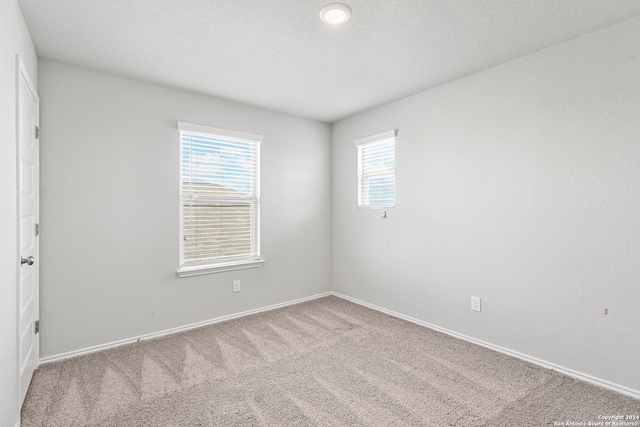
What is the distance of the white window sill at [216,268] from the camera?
315cm

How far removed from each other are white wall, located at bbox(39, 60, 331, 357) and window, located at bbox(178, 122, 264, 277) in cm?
9

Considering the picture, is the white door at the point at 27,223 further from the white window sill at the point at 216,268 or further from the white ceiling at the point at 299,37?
the white window sill at the point at 216,268

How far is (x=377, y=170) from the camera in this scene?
374 centimetres

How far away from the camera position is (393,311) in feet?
11.7

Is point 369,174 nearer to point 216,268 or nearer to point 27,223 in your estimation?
point 216,268

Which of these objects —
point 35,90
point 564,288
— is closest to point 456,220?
point 564,288

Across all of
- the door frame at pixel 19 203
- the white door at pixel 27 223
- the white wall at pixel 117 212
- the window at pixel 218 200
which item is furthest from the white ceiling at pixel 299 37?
the window at pixel 218 200

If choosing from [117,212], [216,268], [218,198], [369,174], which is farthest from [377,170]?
[117,212]

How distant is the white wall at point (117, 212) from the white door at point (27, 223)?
0.15 meters

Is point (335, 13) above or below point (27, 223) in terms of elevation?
above

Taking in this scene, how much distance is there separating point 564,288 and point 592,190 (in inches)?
28.6

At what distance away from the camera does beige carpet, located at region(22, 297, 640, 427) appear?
1.84 meters

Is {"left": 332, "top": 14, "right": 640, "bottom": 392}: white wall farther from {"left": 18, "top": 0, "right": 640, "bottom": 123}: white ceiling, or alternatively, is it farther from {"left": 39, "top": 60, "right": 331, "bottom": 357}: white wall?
{"left": 39, "top": 60, "right": 331, "bottom": 357}: white wall

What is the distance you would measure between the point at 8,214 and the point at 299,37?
201 cm
